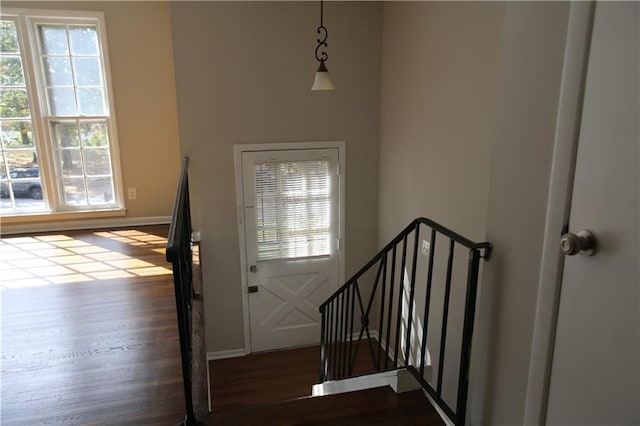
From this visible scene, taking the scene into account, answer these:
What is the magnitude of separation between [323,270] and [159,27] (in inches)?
137

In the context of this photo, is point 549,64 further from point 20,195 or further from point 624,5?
point 20,195

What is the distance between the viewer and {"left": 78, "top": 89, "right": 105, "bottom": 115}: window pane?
4.98 metres

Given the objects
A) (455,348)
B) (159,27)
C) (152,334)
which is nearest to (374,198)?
(455,348)

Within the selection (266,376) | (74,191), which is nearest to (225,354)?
(266,376)

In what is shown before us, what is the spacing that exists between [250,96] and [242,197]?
1052 mm

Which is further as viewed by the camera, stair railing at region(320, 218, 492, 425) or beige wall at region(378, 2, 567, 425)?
stair railing at region(320, 218, 492, 425)

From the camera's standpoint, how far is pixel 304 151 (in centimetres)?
449

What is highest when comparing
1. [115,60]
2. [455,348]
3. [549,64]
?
[115,60]

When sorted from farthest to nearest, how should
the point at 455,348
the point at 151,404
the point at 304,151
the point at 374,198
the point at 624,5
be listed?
the point at 374,198, the point at 304,151, the point at 455,348, the point at 151,404, the point at 624,5

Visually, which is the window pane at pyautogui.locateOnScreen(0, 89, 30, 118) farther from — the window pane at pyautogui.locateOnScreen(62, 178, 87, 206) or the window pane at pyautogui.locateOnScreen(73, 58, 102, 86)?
the window pane at pyautogui.locateOnScreen(62, 178, 87, 206)

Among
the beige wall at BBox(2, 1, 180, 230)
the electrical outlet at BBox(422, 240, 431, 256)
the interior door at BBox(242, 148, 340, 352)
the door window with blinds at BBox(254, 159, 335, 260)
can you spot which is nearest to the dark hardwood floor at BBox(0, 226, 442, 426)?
the interior door at BBox(242, 148, 340, 352)

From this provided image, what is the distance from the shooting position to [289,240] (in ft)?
15.6

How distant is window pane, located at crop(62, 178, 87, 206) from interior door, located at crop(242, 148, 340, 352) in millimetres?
2301

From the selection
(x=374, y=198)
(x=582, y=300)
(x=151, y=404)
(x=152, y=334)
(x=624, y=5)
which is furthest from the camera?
(x=374, y=198)
